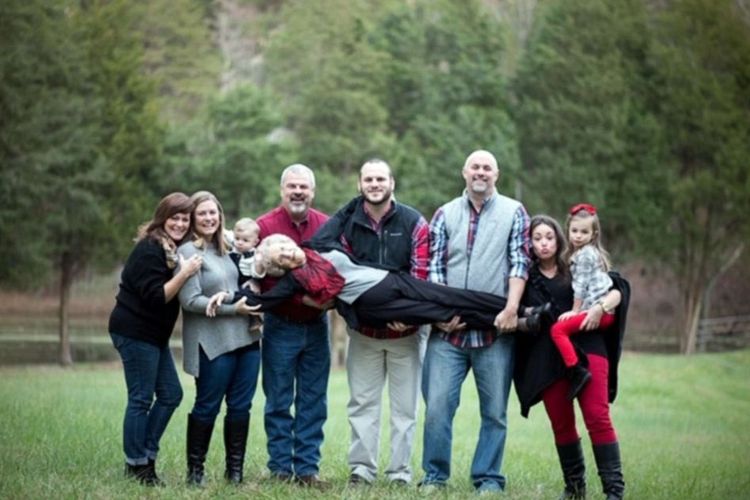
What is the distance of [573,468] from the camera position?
8.43 metres

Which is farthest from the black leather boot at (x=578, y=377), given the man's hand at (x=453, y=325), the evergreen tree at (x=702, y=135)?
the evergreen tree at (x=702, y=135)

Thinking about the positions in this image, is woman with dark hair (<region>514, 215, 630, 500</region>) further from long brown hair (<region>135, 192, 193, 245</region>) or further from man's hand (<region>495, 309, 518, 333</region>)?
long brown hair (<region>135, 192, 193, 245</region>)

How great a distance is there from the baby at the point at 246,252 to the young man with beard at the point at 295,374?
13cm

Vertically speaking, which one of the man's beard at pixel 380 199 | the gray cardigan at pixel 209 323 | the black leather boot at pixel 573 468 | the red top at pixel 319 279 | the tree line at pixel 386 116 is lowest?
the black leather boot at pixel 573 468

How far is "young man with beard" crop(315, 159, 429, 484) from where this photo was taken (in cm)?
858

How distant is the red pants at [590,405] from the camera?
8.15 meters

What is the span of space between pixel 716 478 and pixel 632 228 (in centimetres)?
2677

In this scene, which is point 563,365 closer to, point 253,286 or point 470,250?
point 470,250

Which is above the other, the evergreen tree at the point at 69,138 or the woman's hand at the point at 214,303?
the evergreen tree at the point at 69,138

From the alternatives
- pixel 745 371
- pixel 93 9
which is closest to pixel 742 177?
pixel 745 371

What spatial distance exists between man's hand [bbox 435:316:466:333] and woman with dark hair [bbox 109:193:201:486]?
72.7 inches

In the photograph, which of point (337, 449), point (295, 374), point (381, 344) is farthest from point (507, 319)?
point (337, 449)

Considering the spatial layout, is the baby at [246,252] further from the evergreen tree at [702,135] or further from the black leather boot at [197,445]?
the evergreen tree at [702,135]

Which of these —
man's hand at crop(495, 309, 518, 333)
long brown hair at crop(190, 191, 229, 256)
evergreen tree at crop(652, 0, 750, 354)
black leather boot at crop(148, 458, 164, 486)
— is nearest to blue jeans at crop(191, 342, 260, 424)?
black leather boot at crop(148, 458, 164, 486)
